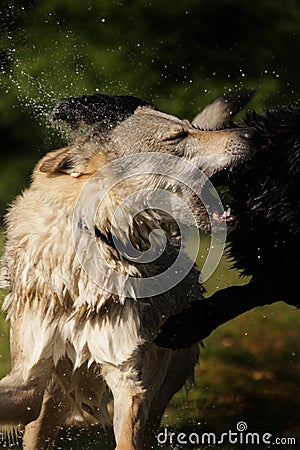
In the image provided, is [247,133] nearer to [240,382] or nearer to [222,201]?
[222,201]

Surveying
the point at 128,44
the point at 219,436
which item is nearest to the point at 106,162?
the point at 219,436

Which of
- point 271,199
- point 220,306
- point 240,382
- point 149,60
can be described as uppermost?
point 149,60

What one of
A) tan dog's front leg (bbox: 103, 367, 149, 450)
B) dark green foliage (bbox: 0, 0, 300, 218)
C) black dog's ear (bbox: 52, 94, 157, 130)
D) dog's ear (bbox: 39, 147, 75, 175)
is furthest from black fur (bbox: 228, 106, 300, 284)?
dark green foliage (bbox: 0, 0, 300, 218)

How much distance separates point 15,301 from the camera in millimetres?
3619

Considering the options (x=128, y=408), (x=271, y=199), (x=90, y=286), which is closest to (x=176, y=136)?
(x=271, y=199)

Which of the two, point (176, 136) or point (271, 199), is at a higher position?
point (176, 136)

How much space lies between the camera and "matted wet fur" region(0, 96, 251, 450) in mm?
3457

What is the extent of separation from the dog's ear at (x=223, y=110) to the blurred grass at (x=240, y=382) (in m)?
0.67

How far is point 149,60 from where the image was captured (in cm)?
684

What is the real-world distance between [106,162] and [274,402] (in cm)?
230

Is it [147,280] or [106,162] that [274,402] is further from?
[106,162]

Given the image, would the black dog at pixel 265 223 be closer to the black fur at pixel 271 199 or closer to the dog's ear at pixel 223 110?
the black fur at pixel 271 199

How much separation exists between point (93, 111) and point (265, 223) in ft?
3.14

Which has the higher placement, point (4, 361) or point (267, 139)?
point (267, 139)
